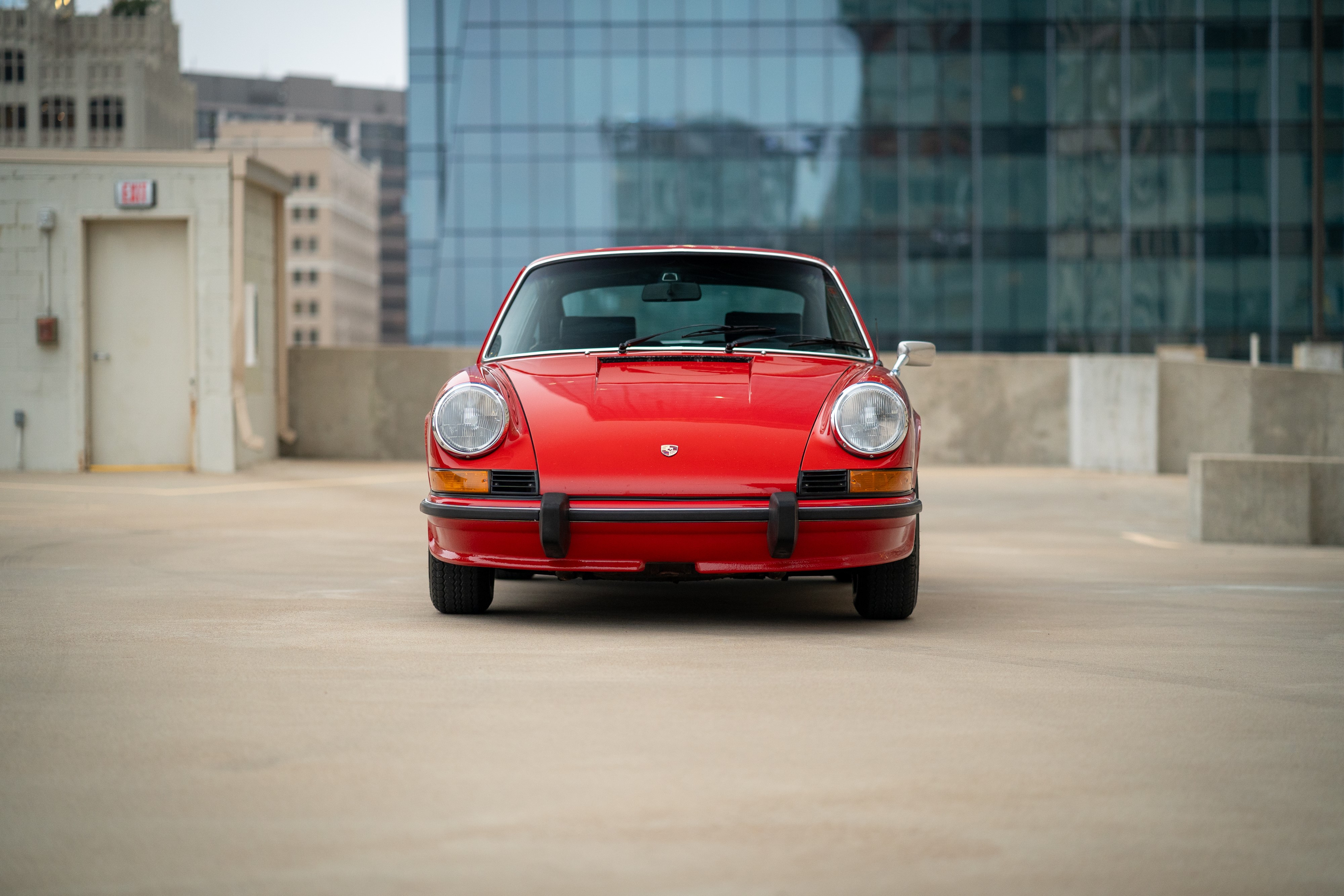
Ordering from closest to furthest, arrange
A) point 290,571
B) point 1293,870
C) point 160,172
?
point 1293,870 → point 290,571 → point 160,172

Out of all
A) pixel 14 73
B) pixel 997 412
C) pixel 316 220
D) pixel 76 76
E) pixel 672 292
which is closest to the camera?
pixel 672 292

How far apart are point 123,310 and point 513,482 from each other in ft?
36.4

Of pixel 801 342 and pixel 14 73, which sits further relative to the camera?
pixel 14 73

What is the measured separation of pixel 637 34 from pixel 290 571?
38510mm

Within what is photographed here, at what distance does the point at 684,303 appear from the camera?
660cm

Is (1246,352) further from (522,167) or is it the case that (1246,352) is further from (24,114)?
(24,114)

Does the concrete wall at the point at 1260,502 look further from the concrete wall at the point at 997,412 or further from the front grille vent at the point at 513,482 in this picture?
the concrete wall at the point at 997,412

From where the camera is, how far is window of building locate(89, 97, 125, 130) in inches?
4281

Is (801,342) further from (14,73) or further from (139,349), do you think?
(14,73)

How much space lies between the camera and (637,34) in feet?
143

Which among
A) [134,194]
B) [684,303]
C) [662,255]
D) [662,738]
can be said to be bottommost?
[662,738]

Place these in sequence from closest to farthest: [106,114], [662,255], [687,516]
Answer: [687,516]
[662,255]
[106,114]

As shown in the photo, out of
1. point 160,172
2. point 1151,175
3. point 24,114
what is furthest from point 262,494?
point 24,114

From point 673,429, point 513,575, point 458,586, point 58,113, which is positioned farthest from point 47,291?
point 58,113
